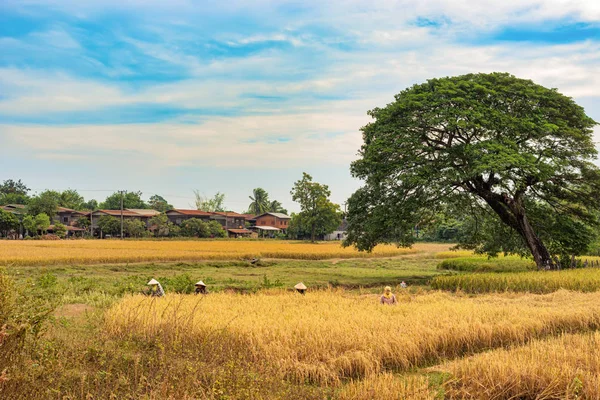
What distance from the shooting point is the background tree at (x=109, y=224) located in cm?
7775

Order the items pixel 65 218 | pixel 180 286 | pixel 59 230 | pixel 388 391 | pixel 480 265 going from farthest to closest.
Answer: pixel 65 218 < pixel 59 230 < pixel 480 265 < pixel 180 286 < pixel 388 391

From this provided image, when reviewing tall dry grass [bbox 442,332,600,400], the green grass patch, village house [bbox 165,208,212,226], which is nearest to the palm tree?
village house [bbox 165,208,212,226]

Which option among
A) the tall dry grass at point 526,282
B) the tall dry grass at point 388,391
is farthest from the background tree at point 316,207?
the tall dry grass at point 388,391

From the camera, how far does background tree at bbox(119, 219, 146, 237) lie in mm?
78375

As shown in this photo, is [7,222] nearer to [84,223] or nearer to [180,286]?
[84,223]

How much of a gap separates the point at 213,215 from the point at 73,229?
24.3 metres

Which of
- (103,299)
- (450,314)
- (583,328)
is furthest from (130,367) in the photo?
(583,328)

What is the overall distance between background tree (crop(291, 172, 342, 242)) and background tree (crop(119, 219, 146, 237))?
2407 centimetres

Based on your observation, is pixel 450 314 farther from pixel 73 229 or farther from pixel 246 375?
pixel 73 229

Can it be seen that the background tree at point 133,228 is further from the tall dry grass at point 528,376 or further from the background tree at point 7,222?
the tall dry grass at point 528,376

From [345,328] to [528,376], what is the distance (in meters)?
3.51

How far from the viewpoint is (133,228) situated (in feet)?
257

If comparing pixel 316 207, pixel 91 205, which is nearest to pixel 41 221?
pixel 316 207

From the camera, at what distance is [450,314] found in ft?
40.2
